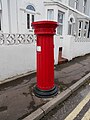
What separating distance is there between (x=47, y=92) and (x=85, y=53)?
8222 mm

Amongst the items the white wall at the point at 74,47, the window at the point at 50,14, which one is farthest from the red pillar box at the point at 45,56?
the window at the point at 50,14

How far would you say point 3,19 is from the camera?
23.3 ft

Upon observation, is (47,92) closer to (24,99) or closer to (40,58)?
(24,99)

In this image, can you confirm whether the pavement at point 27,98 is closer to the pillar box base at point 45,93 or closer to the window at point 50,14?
the pillar box base at point 45,93

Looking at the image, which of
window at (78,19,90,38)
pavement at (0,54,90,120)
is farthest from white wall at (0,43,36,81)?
window at (78,19,90,38)

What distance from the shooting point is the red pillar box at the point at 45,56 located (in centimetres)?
324

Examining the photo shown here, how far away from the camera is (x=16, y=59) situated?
4918 mm

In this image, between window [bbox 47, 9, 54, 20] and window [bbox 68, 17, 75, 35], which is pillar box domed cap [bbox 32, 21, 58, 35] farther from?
window [bbox 68, 17, 75, 35]

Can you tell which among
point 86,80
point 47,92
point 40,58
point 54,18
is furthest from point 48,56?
point 54,18

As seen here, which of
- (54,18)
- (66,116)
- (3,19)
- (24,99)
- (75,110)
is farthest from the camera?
(54,18)

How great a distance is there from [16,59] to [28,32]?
3984 mm

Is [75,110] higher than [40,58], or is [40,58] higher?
[40,58]

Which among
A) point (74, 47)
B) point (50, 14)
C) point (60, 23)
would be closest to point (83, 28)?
A: point (60, 23)

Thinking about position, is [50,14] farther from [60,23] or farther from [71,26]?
[71,26]
